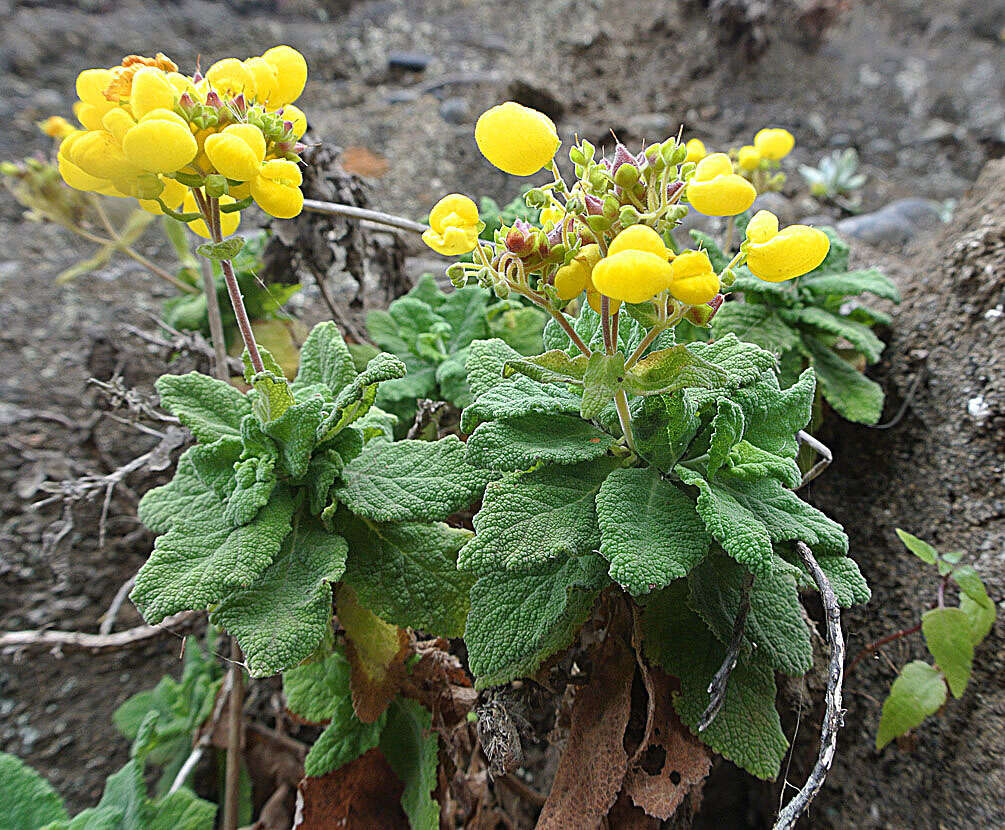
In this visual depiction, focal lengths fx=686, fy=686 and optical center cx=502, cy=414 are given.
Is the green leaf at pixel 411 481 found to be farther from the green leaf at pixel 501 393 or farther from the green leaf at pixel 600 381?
the green leaf at pixel 600 381

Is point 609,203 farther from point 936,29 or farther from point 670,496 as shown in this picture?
point 936,29

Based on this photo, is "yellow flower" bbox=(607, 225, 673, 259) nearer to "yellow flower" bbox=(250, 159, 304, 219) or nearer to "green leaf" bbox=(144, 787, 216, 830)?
"yellow flower" bbox=(250, 159, 304, 219)

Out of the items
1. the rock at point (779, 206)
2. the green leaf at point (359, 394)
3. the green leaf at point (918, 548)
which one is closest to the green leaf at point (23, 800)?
the green leaf at point (359, 394)

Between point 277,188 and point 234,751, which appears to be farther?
point 234,751

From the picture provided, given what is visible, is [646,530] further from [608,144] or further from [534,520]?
[608,144]

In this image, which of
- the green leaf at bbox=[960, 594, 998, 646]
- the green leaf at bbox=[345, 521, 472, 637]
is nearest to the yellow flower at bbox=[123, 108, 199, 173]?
the green leaf at bbox=[345, 521, 472, 637]

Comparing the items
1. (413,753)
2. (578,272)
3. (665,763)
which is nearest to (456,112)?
(578,272)

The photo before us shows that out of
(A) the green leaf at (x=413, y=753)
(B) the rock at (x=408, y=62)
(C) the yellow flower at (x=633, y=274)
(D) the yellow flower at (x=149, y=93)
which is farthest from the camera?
(B) the rock at (x=408, y=62)
